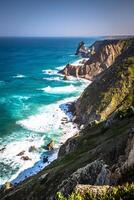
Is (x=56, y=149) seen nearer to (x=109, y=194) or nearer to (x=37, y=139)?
(x=37, y=139)

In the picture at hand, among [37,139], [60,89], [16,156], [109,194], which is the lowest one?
[16,156]

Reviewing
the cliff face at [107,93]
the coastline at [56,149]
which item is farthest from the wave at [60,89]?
the cliff face at [107,93]

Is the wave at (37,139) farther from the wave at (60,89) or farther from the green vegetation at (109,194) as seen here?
the green vegetation at (109,194)

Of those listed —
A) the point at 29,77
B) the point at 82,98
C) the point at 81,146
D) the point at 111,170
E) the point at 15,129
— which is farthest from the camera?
the point at 29,77

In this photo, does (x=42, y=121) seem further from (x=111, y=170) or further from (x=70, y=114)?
(x=111, y=170)

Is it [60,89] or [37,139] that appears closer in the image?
[37,139]

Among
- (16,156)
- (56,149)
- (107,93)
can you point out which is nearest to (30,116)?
(107,93)

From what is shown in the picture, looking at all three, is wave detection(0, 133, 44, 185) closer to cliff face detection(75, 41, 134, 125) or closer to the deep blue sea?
the deep blue sea

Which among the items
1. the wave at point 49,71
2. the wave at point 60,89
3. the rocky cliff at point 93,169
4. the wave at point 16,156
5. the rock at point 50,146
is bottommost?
the wave at point 16,156

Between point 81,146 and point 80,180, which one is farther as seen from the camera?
point 81,146

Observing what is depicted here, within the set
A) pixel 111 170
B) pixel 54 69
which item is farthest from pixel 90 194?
pixel 54 69

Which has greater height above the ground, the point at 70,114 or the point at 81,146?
the point at 81,146
